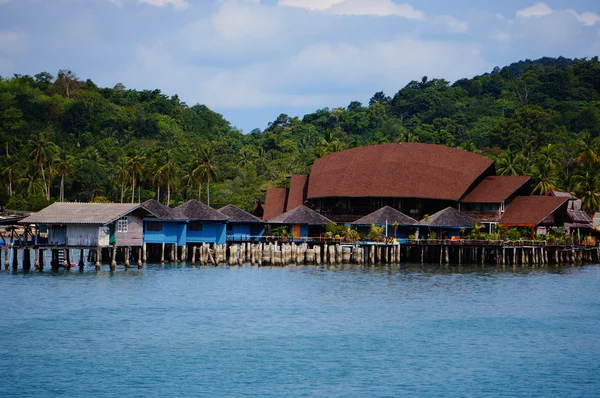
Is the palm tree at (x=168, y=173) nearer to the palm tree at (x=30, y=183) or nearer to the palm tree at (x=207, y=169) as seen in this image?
the palm tree at (x=207, y=169)

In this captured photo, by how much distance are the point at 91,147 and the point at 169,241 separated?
166ft

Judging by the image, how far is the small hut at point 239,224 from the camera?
225 ft

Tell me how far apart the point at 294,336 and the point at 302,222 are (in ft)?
112

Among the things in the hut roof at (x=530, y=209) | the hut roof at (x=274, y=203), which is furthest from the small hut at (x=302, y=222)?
the hut roof at (x=530, y=209)

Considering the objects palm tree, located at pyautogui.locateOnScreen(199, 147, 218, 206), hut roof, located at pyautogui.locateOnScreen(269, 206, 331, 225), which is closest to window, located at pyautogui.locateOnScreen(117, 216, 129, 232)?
hut roof, located at pyautogui.locateOnScreen(269, 206, 331, 225)

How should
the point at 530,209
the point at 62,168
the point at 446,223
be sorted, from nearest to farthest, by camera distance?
the point at 446,223, the point at 530,209, the point at 62,168

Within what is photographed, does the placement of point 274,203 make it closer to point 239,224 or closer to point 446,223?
point 239,224

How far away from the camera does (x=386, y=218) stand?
220ft

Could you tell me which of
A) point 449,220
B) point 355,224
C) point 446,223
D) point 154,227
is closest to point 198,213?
point 154,227

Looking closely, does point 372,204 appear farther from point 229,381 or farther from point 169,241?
point 229,381

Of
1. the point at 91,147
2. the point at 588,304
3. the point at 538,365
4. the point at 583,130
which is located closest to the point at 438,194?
the point at 588,304

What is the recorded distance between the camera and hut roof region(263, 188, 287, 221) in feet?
254

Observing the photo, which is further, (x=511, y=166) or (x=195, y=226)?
(x=511, y=166)

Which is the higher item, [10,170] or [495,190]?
[10,170]
